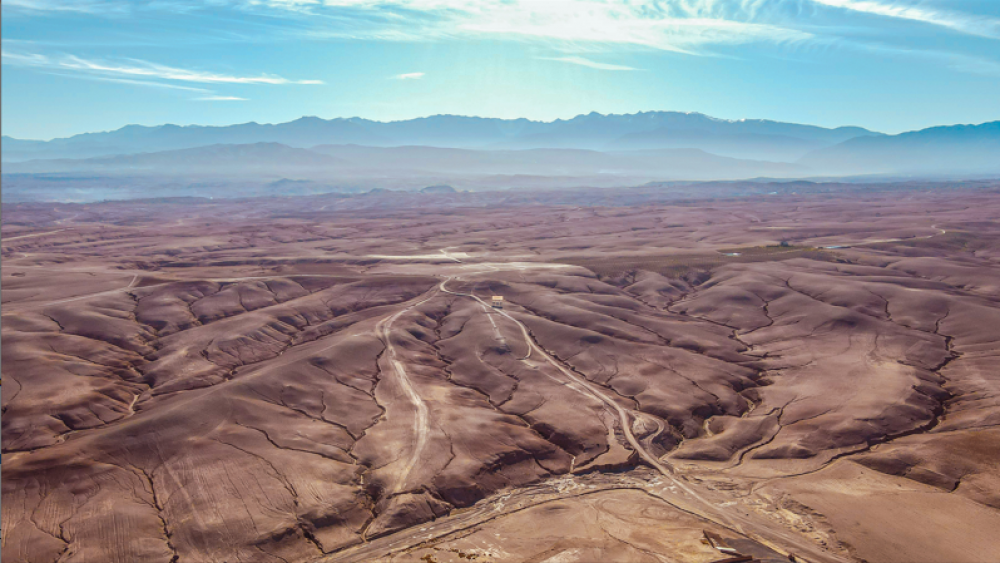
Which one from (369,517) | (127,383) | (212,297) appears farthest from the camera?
(212,297)

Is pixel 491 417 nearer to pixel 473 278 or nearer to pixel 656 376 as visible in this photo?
pixel 656 376

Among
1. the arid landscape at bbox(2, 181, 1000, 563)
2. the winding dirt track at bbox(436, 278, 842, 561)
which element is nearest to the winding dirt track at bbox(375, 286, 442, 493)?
the arid landscape at bbox(2, 181, 1000, 563)

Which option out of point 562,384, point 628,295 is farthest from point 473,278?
point 562,384

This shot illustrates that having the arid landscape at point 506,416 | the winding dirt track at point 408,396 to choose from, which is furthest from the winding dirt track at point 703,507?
the winding dirt track at point 408,396

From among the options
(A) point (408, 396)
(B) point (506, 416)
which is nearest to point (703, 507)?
(B) point (506, 416)

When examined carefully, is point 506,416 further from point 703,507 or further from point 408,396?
point 703,507

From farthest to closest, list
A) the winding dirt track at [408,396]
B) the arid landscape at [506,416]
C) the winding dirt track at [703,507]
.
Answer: the winding dirt track at [408,396] < the arid landscape at [506,416] < the winding dirt track at [703,507]

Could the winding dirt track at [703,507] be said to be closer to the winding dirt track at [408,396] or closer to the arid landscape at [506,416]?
the arid landscape at [506,416]

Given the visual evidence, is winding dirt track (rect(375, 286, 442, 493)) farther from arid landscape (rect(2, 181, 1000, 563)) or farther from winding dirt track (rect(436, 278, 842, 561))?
winding dirt track (rect(436, 278, 842, 561))
